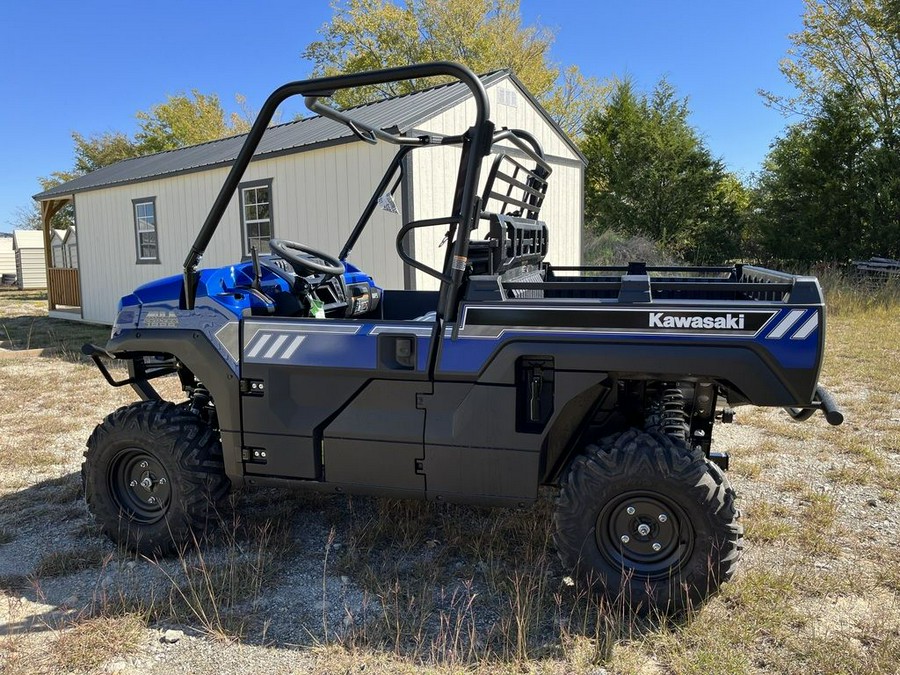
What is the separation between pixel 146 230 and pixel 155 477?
11045 millimetres

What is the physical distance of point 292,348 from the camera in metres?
2.97

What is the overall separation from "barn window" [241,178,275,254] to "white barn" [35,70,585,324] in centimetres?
2

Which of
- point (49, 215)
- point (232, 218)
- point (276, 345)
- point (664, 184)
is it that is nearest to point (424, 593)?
point (276, 345)

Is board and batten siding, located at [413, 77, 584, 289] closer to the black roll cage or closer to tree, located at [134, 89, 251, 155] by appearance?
the black roll cage

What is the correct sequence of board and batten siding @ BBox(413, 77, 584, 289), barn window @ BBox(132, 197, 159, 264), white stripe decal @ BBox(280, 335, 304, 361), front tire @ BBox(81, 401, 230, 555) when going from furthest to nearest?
barn window @ BBox(132, 197, 159, 264) < board and batten siding @ BBox(413, 77, 584, 289) < front tire @ BBox(81, 401, 230, 555) < white stripe decal @ BBox(280, 335, 304, 361)

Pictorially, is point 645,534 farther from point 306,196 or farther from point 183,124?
point 183,124

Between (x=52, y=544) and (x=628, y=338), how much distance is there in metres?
3.11

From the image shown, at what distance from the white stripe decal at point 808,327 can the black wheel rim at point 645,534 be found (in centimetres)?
78

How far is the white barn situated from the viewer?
884 centimetres

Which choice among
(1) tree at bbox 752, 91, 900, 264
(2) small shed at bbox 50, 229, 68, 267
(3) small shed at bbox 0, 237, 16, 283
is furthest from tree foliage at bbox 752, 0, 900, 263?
(3) small shed at bbox 0, 237, 16, 283

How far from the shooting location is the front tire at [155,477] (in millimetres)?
3225

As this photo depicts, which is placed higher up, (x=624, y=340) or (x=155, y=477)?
(x=624, y=340)

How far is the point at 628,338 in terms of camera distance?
102 inches

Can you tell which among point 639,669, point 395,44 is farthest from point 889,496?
point 395,44
